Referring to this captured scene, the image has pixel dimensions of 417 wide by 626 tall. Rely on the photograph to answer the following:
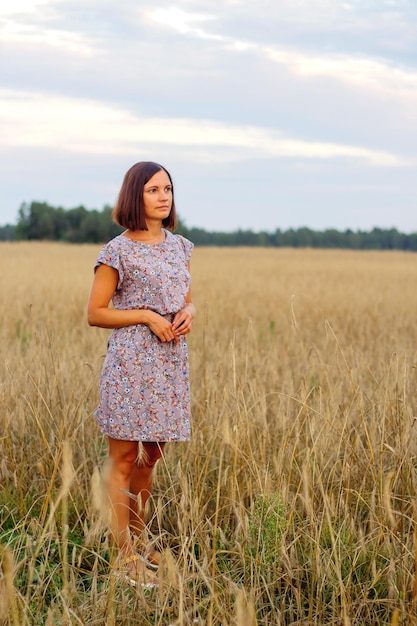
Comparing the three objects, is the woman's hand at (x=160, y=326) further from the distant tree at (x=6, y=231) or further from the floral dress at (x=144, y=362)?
the distant tree at (x=6, y=231)

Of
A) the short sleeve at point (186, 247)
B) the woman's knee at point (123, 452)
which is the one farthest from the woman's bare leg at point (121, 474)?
the short sleeve at point (186, 247)

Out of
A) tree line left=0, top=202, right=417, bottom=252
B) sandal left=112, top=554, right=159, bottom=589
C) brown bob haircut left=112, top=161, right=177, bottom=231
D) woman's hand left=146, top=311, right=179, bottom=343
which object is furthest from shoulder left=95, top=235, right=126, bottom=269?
tree line left=0, top=202, right=417, bottom=252

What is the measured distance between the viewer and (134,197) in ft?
8.98

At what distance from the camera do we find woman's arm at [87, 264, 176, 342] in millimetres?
2617

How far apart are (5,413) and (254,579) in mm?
1501

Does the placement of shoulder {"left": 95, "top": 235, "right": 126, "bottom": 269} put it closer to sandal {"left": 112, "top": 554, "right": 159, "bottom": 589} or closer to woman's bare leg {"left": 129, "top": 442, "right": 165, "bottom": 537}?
woman's bare leg {"left": 129, "top": 442, "right": 165, "bottom": 537}

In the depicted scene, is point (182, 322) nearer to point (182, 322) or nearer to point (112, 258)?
point (182, 322)

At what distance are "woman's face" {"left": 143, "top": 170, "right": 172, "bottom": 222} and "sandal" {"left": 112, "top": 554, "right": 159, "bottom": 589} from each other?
1233 millimetres

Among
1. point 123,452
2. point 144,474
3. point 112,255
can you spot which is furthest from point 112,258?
point 144,474

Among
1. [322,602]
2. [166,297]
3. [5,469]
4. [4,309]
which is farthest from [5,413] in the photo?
[4,309]

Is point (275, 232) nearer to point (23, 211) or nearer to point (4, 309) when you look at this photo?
point (23, 211)

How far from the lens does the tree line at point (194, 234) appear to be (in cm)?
6362

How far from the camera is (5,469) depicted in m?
3.12

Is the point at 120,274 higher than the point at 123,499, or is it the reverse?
the point at 120,274
